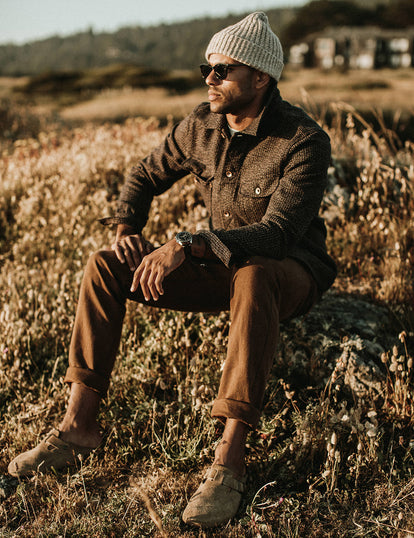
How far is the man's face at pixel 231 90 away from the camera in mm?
3463

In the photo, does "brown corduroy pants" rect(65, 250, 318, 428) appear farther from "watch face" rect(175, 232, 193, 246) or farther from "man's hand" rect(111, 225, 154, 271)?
"watch face" rect(175, 232, 193, 246)

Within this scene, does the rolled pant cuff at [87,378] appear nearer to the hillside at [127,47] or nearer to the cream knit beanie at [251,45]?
the cream knit beanie at [251,45]

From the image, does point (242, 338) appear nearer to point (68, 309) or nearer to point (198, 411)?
point (198, 411)

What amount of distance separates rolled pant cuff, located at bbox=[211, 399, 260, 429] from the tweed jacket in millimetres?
764

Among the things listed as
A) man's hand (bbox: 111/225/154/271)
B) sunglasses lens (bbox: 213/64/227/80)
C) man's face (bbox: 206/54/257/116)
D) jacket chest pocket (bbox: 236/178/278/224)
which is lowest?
man's hand (bbox: 111/225/154/271)

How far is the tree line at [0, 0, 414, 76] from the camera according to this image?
3514 inches

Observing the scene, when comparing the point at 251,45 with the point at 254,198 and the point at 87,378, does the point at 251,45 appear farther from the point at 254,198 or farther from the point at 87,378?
the point at 87,378

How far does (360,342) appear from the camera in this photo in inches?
137

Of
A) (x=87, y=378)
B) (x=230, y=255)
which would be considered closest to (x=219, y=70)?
(x=230, y=255)

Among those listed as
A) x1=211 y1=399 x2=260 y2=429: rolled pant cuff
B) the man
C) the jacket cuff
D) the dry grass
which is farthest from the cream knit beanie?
x1=211 y1=399 x2=260 y2=429: rolled pant cuff

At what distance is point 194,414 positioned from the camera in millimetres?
3172

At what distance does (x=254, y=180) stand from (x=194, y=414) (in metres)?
1.51

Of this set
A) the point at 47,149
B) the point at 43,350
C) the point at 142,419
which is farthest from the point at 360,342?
the point at 47,149

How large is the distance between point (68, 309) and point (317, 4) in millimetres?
99292
